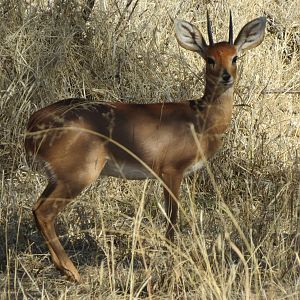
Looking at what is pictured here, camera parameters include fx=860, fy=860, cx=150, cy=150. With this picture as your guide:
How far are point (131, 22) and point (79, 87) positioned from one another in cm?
98

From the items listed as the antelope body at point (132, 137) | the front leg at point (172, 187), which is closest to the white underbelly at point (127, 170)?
the antelope body at point (132, 137)

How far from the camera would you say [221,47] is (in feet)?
18.6

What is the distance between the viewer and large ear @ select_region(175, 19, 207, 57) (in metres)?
5.94

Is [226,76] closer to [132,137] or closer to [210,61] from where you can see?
[210,61]

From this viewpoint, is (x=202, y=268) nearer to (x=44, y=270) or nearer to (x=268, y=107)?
(x=44, y=270)

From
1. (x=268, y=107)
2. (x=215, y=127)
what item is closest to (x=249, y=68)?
(x=268, y=107)

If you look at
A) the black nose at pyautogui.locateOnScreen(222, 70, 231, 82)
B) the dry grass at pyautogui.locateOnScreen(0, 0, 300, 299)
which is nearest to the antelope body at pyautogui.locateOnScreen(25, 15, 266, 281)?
the black nose at pyautogui.locateOnScreen(222, 70, 231, 82)

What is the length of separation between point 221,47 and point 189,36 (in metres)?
0.39

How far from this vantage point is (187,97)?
283 inches

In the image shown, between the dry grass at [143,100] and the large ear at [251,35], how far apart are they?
2.84 feet

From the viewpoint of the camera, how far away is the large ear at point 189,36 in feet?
19.5

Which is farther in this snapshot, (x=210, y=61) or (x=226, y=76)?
(x=210, y=61)

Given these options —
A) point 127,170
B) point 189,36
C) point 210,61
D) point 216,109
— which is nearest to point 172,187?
point 127,170

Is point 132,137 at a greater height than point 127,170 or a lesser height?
greater
